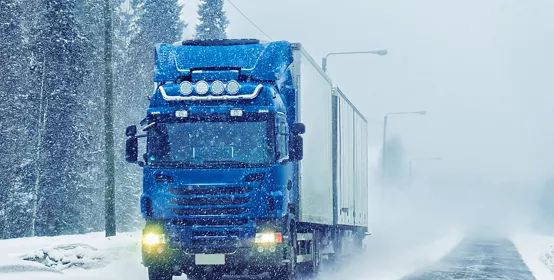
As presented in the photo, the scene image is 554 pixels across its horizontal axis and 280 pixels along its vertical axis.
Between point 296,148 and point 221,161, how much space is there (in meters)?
1.36

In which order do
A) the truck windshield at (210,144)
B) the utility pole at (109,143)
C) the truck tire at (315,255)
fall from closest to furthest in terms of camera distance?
the truck windshield at (210,144) < the truck tire at (315,255) < the utility pole at (109,143)

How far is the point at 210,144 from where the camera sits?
13445mm

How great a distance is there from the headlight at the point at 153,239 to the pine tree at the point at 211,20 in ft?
148

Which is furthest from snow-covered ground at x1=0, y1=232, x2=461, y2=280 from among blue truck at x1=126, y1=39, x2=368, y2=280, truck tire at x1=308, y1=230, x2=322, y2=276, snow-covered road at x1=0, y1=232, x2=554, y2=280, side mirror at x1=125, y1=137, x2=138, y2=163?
side mirror at x1=125, y1=137, x2=138, y2=163

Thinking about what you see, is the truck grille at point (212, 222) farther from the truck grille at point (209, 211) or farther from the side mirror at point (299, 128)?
the side mirror at point (299, 128)

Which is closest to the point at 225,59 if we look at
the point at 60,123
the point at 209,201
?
the point at 209,201

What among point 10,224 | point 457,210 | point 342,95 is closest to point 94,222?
point 10,224

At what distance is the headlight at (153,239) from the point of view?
13453 mm

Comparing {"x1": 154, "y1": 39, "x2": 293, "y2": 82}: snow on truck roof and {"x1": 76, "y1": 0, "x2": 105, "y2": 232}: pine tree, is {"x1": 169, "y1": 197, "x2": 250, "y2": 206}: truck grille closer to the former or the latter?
{"x1": 154, "y1": 39, "x2": 293, "y2": 82}: snow on truck roof

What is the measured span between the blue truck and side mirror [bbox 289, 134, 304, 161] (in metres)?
0.02

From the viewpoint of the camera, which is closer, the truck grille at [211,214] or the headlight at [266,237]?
the truck grille at [211,214]

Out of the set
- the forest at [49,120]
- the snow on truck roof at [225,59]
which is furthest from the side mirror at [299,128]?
the forest at [49,120]

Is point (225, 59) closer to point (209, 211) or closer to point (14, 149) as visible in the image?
point (209, 211)

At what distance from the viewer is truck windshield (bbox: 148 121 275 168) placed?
13.3 m
